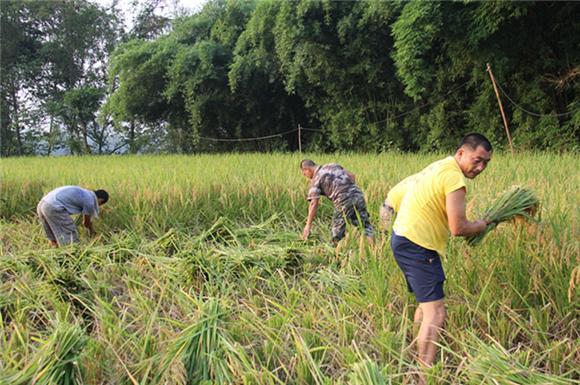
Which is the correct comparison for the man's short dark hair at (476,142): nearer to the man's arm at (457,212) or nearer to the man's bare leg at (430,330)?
the man's arm at (457,212)

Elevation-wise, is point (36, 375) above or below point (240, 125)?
below

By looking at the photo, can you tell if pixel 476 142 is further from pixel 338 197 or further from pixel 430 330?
pixel 338 197

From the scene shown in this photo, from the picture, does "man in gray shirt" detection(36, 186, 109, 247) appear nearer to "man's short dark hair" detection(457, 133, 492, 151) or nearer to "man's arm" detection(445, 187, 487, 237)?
"man's arm" detection(445, 187, 487, 237)

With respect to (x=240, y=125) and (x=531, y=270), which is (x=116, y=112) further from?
(x=531, y=270)

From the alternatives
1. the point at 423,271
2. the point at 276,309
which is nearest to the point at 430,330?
the point at 423,271

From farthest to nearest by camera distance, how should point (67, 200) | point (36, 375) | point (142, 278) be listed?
1. point (67, 200)
2. point (142, 278)
3. point (36, 375)

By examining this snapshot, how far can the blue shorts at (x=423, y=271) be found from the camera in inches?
91.7

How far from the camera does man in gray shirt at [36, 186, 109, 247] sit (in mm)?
4395

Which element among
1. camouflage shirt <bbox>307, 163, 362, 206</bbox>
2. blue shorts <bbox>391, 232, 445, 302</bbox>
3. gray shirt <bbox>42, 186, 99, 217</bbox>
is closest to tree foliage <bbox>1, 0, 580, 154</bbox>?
camouflage shirt <bbox>307, 163, 362, 206</bbox>

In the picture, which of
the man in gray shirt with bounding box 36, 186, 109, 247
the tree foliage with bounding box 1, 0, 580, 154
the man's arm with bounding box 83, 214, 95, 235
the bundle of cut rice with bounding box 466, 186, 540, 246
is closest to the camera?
the bundle of cut rice with bounding box 466, 186, 540, 246

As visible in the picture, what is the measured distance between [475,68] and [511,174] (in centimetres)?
497

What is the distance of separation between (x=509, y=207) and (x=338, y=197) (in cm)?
183

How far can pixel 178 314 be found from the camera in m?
3.07

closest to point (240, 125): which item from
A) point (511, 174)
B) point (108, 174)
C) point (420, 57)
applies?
point (420, 57)
